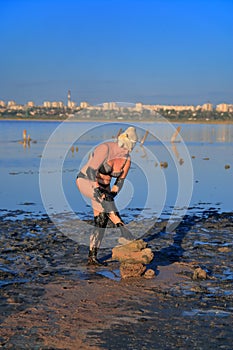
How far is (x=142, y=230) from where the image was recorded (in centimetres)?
1330

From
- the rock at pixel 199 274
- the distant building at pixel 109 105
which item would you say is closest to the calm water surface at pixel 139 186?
the distant building at pixel 109 105

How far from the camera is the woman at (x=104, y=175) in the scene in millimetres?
9023

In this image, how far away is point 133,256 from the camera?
29.5 ft

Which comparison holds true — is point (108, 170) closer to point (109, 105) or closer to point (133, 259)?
point (133, 259)

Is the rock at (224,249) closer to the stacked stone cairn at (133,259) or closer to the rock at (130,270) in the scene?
the stacked stone cairn at (133,259)

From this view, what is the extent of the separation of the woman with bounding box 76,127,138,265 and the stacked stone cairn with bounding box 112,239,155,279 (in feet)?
1.44

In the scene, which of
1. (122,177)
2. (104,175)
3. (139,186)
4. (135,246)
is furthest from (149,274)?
(139,186)

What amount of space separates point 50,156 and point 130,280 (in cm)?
3139

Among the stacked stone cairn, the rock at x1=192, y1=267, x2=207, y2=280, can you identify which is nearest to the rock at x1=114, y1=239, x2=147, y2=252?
the stacked stone cairn

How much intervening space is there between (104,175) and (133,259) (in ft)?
5.11

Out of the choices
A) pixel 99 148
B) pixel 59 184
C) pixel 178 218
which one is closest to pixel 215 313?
pixel 99 148

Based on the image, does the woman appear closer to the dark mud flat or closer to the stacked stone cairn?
the stacked stone cairn

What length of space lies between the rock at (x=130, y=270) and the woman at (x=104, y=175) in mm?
860

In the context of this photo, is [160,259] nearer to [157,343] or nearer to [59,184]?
[157,343]
